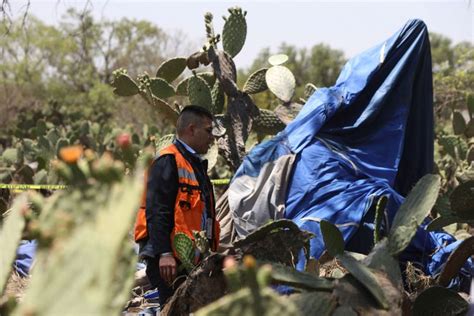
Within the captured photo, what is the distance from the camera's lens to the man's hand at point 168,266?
14.3 ft

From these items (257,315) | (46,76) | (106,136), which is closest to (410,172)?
(257,315)

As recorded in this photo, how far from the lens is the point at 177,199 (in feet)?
14.7

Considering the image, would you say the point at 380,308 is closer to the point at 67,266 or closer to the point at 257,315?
the point at 257,315

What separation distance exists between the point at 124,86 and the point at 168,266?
332 centimetres

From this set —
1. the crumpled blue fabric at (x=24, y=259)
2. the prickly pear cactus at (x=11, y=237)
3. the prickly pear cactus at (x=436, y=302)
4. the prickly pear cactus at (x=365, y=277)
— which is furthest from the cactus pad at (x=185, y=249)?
the crumpled blue fabric at (x=24, y=259)

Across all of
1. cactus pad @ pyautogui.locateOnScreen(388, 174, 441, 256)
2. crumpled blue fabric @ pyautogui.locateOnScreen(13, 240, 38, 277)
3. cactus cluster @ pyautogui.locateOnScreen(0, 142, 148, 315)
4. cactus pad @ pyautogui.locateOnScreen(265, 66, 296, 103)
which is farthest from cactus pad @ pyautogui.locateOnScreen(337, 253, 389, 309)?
cactus pad @ pyautogui.locateOnScreen(265, 66, 296, 103)

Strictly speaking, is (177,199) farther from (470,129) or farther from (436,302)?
(470,129)

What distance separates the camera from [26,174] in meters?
10.6

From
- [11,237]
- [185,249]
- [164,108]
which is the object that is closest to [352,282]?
[11,237]

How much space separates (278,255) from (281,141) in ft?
7.68

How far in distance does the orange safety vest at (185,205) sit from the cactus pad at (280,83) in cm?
284

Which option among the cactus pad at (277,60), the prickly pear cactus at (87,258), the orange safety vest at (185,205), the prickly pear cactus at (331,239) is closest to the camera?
the prickly pear cactus at (87,258)

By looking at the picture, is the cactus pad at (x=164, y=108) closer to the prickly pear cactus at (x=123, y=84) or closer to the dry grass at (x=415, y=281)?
the prickly pear cactus at (x=123, y=84)

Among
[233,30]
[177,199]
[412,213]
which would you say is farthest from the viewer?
[233,30]
